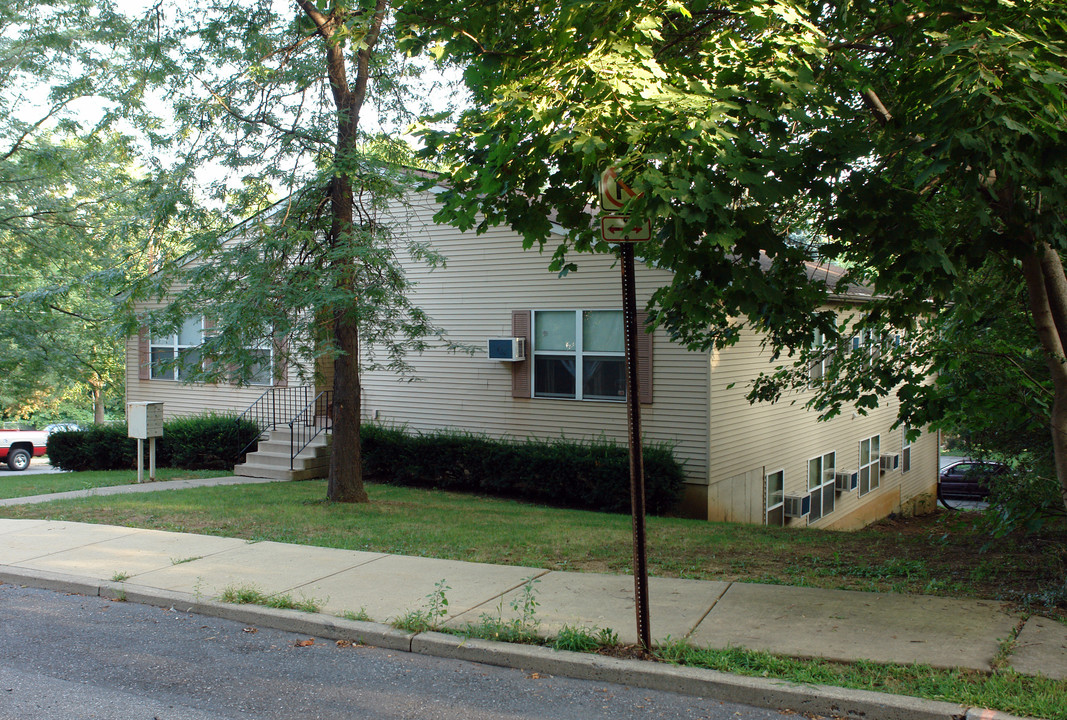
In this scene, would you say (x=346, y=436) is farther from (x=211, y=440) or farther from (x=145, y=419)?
(x=211, y=440)

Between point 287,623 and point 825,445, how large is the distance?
14290 mm

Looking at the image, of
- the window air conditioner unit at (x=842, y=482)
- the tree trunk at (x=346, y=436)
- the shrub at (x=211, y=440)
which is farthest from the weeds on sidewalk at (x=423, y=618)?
the window air conditioner unit at (x=842, y=482)

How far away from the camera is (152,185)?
35.1 feet

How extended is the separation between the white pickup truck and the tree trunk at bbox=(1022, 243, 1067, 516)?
27.0 metres

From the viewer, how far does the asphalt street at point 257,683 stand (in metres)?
4.46

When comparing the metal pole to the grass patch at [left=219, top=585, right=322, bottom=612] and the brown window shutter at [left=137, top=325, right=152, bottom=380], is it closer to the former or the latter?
the grass patch at [left=219, top=585, right=322, bottom=612]

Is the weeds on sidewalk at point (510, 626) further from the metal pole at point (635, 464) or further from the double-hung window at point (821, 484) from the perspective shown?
the double-hung window at point (821, 484)

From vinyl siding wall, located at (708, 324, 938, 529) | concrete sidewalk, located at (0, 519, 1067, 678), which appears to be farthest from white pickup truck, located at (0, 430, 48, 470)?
vinyl siding wall, located at (708, 324, 938, 529)

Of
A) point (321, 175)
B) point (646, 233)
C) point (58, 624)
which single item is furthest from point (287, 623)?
point (321, 175)

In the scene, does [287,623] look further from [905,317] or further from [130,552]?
[905,317]

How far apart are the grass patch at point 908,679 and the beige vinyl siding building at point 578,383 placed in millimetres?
8178

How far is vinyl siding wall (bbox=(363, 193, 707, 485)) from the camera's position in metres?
13.2

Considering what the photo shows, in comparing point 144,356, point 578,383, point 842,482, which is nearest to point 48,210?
point 144,356

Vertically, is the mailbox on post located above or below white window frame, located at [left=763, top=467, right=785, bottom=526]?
above
